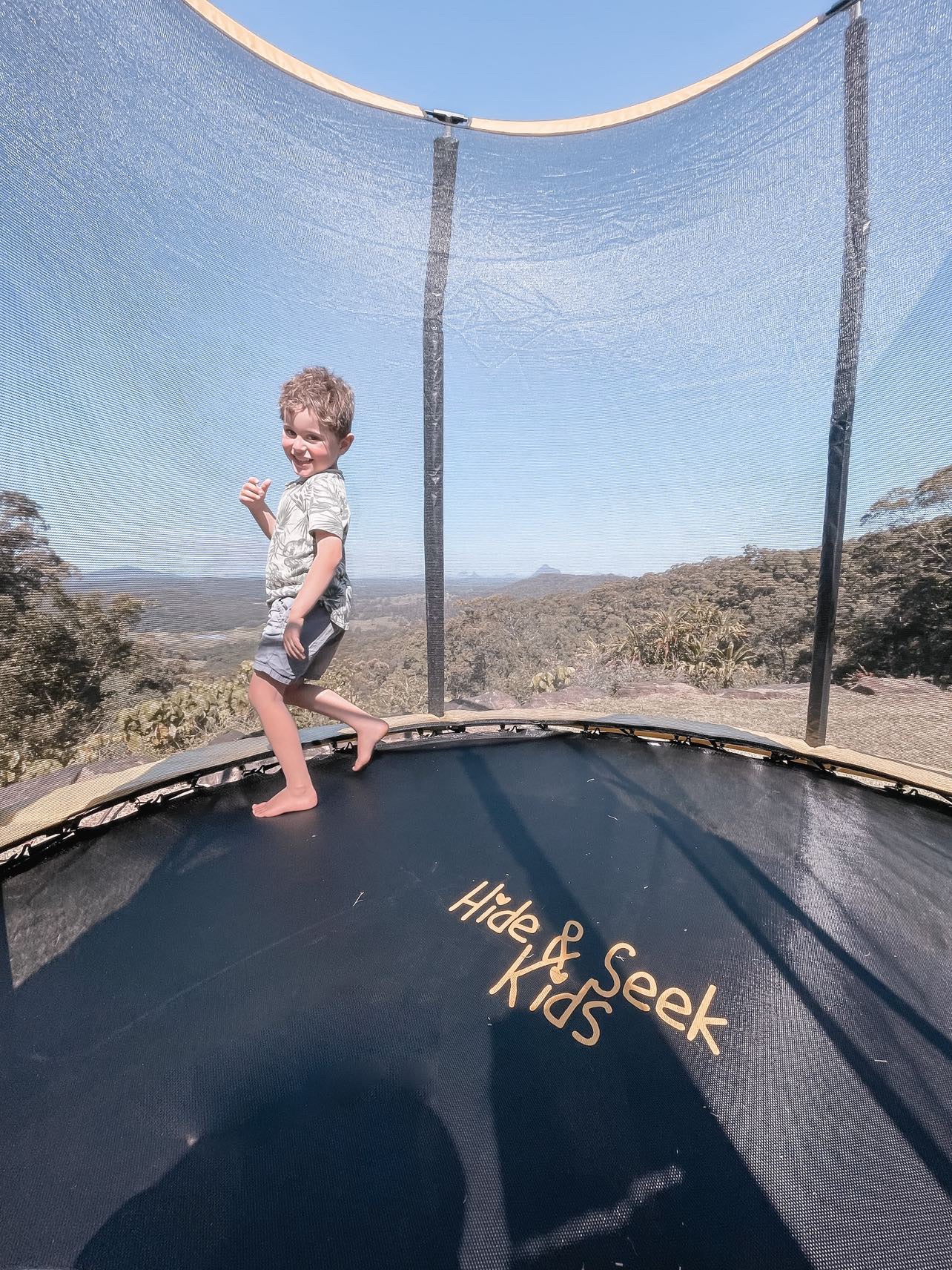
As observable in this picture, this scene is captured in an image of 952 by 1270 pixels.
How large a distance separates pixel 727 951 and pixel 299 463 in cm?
121

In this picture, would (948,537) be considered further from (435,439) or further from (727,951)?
(727,951)

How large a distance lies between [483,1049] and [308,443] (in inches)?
44.3

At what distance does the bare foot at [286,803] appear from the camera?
1.21 meters

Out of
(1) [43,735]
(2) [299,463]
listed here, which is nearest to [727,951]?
(2) [299,463]

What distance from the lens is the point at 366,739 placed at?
1.48 m

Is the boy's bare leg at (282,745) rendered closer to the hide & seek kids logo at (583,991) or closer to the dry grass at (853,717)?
the hide & seek kids logo at (583,991)

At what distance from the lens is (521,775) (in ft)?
4.63

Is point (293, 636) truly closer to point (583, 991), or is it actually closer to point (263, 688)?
point (263, 688)

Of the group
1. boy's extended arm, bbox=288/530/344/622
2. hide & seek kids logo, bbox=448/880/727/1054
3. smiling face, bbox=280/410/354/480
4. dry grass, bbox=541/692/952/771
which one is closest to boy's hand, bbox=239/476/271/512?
smiling face, bbox=280/410/354/480

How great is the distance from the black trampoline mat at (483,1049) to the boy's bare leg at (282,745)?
0.13 m

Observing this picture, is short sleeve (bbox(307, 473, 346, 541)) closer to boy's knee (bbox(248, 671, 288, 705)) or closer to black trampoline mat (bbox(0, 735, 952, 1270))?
boy's knee (bbox(248, 671, 288, 705))

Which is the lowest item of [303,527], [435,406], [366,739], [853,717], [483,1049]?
[853,717]

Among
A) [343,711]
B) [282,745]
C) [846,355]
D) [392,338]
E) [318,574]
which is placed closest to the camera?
[318,574]

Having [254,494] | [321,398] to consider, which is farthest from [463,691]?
[321,398]
